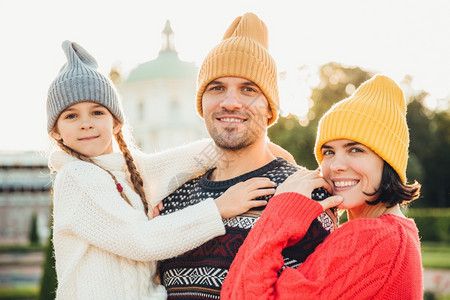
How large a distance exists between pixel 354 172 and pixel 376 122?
255 mm

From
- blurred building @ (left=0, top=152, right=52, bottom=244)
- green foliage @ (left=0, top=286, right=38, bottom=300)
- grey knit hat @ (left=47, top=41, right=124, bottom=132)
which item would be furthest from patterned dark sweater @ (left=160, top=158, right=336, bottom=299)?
blurred building @ (left=0, top=152, right=52, bottom=244)

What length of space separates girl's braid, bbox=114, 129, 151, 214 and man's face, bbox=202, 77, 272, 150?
1.62 ft

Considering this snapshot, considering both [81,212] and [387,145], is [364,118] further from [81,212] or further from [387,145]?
[81,212]

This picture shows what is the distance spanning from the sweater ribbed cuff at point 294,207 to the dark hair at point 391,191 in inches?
10.6

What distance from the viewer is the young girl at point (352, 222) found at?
84.0 inches

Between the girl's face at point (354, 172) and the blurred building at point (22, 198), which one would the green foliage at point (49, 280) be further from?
the blurred building at point (22, 198)

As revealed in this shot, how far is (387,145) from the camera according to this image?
242 centimetres

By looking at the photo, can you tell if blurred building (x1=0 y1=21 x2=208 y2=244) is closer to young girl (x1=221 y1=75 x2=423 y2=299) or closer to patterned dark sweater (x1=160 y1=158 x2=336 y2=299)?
patterned dark sweater (x1=160 y1=158 x2=336 y2=299)

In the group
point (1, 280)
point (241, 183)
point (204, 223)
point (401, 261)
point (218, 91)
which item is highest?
point (218, 91)

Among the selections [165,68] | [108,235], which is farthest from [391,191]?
[165,68]

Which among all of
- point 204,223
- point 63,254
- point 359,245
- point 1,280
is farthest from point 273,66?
point 1,280

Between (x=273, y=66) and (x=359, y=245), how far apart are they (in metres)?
1.34

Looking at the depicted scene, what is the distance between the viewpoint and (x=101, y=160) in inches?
113

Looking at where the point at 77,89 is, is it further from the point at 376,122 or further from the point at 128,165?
the point at 376,122
